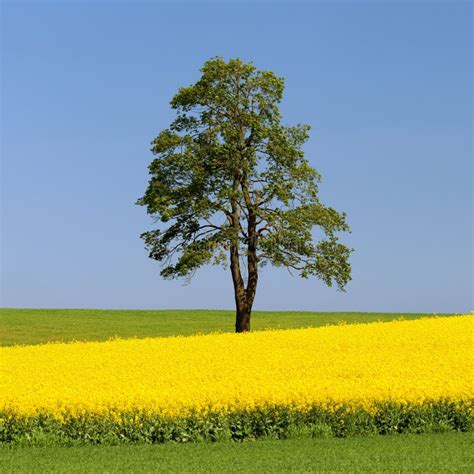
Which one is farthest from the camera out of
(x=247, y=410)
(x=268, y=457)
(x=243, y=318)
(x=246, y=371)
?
(x=243, y=318)

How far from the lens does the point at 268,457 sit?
544 inches

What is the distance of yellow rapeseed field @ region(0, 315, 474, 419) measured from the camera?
1662 cm

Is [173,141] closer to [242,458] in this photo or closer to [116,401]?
[116,401]

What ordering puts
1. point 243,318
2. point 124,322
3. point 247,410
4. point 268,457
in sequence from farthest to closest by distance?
point 124,322 → point 243,318 → point 247,410 → point 268,457

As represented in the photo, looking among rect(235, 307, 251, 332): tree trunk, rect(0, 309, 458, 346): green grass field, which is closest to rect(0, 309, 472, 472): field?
rect(235, 307, 251, 332): tree trunk

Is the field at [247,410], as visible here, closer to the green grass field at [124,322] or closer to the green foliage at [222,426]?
the green foliage at [222,426]

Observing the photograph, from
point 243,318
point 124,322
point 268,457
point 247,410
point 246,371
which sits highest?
point 243,318

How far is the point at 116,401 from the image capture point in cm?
1658

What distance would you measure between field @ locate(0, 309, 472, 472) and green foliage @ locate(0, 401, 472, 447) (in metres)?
0.02

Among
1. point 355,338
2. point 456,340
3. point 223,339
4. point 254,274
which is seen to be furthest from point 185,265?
point 456,340

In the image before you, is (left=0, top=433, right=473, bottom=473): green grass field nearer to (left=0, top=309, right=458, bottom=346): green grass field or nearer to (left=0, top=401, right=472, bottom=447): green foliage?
(left=0, top=401, right=472, bottom=447): green foliage

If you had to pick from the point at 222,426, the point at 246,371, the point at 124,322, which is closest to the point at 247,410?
the point at 222,426

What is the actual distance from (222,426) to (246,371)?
5.02m

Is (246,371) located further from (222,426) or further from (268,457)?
(268,457)
